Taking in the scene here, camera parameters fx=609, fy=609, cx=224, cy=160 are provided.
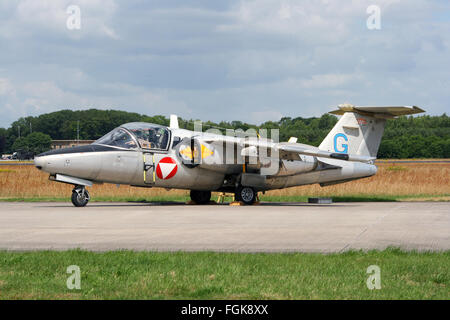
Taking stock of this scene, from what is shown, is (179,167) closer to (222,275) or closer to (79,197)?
(79,197)

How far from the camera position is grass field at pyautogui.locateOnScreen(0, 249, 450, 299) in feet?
24.1

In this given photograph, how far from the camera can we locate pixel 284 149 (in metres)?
22.3

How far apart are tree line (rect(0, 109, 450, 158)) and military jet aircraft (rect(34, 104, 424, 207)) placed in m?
25.2

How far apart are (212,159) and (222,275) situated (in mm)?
14812

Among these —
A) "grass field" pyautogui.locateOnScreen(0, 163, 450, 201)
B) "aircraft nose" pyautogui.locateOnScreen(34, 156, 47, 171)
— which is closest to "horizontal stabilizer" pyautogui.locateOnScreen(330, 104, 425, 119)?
"grass field" pyautogui.locateOnScreen(0, 163, 450, 201)

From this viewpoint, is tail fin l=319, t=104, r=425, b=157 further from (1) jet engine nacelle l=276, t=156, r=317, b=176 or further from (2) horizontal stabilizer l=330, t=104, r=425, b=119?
(1) jet engine nacelle l=276, t=156, r=317, b=176

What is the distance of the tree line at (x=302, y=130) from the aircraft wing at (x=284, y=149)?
87.9 feet

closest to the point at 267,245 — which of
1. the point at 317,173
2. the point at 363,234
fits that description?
the point at 363,234

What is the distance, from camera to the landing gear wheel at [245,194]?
78.3 ft

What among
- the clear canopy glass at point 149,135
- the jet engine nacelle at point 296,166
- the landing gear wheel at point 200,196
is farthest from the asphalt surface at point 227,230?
the landing gear wheel at point 200,196

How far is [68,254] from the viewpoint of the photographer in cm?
1010

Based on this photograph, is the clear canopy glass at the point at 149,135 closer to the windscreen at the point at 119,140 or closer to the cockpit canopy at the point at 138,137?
the cockpit canopy at the point at 138,137

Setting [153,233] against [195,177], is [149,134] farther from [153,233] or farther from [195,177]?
[153,233]
